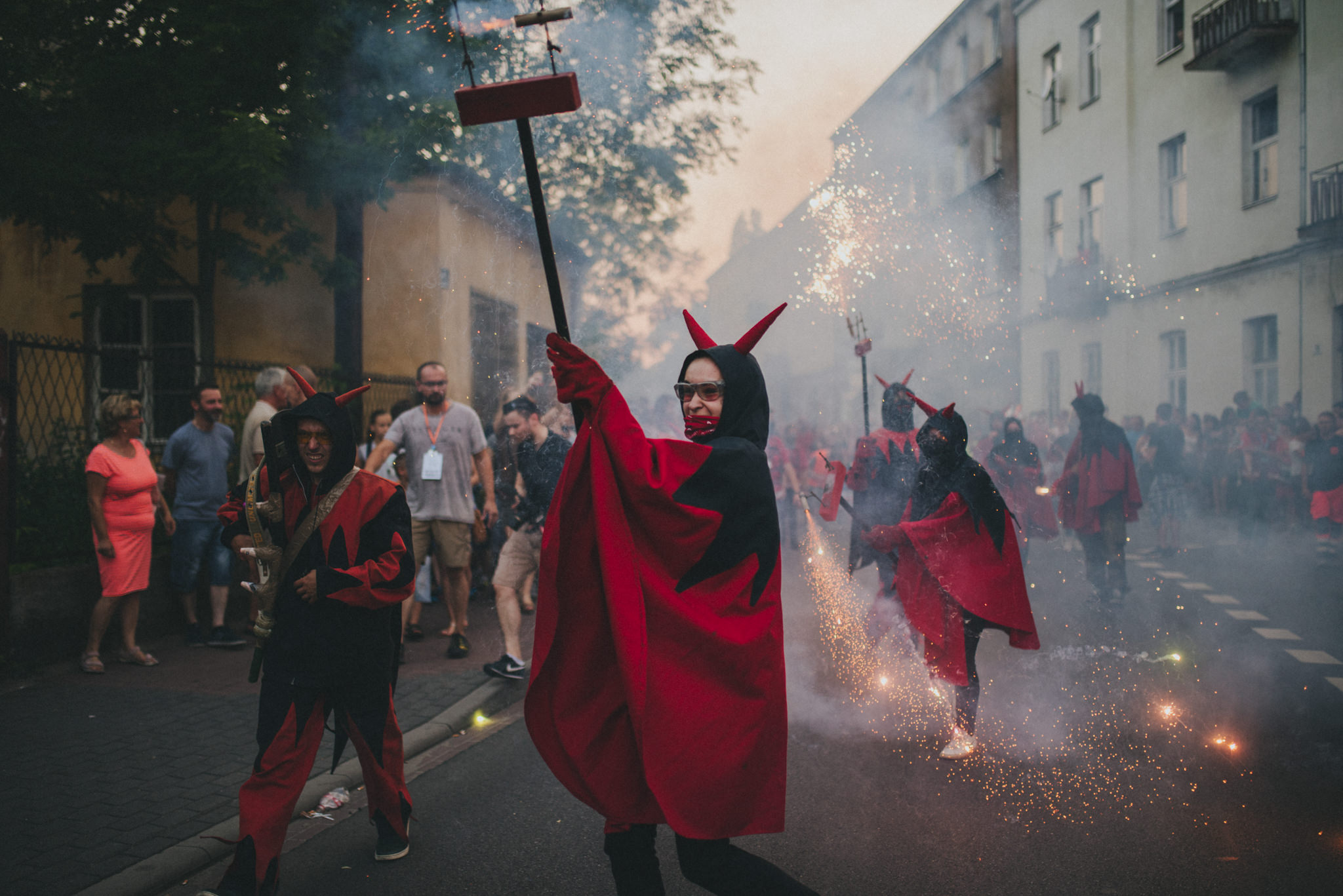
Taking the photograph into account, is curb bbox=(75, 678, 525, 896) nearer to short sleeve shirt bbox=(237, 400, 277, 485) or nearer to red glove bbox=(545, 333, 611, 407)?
red glove bbox=(545, 333, 611, 407)

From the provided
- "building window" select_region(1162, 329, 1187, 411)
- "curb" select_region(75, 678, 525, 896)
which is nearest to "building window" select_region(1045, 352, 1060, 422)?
"building window" select_region(1162, 329, 1187, 411)

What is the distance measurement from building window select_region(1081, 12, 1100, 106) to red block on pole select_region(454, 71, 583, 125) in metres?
22.0

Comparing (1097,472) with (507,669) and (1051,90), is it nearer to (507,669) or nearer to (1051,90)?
(507,669)

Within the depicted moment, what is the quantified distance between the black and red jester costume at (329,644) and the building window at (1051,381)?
69.3 feet

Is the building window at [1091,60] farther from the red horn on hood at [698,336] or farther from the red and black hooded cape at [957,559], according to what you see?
the red horn on hood at [698,336]

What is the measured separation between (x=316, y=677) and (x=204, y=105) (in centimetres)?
662

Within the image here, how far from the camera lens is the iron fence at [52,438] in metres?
6.63

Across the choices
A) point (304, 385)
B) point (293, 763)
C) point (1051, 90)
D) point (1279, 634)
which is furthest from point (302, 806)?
point (1051, 90)

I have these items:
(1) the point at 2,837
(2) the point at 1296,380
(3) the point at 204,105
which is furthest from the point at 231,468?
(2) the point at 1296,380

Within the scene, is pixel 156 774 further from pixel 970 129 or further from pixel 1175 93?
pixel 970 129

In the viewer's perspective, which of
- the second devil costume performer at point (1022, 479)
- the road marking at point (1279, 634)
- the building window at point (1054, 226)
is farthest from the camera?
the building window at point (1054, 226)

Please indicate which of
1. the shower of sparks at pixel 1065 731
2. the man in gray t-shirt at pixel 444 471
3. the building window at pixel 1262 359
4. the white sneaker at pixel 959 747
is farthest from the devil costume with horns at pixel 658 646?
the building window at pixel 1262 359

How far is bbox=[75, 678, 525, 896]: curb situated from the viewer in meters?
3.30

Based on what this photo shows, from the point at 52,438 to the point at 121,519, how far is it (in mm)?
1885
